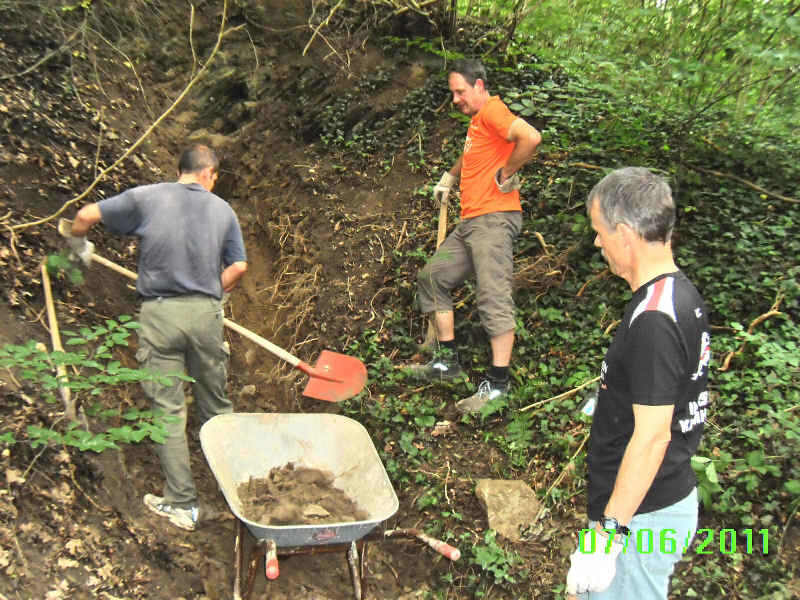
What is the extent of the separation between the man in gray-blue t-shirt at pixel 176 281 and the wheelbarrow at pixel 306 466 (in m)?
0.35

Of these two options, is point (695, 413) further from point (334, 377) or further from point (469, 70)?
point (469, 70)

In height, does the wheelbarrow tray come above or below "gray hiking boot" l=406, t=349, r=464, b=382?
below

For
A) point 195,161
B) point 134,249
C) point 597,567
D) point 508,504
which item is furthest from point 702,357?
point 134,249

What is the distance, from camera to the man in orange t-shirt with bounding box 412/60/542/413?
4.29m

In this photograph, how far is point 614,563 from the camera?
6.84 feet

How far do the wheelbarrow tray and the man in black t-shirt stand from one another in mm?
1329

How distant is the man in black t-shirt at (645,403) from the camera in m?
1.92

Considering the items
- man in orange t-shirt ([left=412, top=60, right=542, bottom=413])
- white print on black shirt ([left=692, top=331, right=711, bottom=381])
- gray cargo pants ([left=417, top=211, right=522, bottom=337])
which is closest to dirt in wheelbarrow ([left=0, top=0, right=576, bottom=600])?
man in orange t-shirt ([left=412, top=60, right=542, bottom=413])

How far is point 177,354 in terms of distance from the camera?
3715mm

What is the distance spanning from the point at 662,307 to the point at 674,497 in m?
0.69

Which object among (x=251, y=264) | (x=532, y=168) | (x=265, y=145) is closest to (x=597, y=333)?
(x=532, y=168)

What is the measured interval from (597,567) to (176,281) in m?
2.68

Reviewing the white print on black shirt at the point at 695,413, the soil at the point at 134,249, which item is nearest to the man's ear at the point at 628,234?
the white print on black shirt at the point at 695,413

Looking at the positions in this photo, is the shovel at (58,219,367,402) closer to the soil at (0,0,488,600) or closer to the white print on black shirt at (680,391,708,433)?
the soil at (0,0,488,600)
